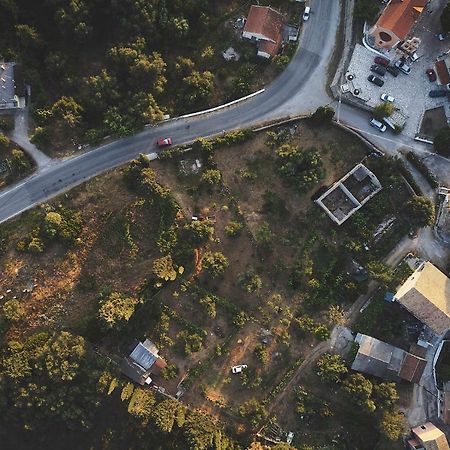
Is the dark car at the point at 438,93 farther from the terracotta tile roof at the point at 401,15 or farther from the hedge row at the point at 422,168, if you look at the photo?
the terracotta tile roof at the point at 401,15

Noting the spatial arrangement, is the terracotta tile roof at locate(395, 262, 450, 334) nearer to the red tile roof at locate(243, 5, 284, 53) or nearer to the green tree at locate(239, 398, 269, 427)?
the green tree at locate(239, 398, 269, 427)

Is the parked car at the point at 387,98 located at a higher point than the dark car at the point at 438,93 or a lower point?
lower

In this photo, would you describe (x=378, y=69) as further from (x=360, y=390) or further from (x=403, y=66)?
(x=360, y=390)

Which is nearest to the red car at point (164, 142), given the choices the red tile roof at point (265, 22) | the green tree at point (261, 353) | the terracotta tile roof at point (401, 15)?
the red tile roof at point (265, 22)

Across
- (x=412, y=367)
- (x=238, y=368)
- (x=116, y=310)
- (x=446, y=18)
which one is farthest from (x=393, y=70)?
(x=116, y=310)

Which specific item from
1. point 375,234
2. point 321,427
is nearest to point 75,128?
point 375,234

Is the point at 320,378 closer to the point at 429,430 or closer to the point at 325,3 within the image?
the point at 429,430

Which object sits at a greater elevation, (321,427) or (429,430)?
(429,430)
